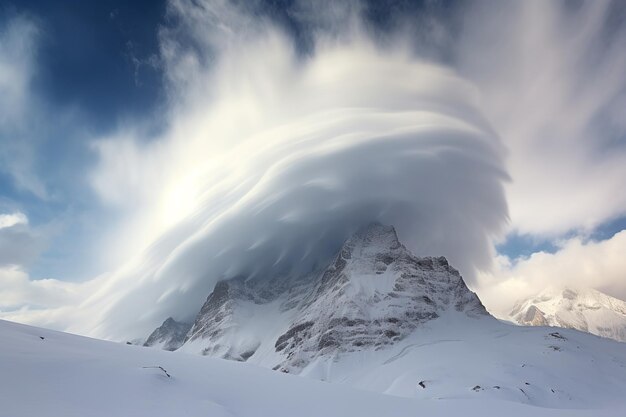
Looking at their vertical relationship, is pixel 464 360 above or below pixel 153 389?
above

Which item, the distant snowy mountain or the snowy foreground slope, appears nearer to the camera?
the snowy foreground slope

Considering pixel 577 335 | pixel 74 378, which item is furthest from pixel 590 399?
pixel 74 378

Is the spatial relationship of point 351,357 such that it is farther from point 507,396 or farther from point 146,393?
point 146,393

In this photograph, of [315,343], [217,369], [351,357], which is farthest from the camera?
[315,343]

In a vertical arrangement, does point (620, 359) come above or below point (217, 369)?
above

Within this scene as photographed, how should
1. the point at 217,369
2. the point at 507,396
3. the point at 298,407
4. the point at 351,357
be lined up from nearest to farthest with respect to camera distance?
the point at 298,407 → the point at 217,369 → the point at 507,396 → the point at 351,357

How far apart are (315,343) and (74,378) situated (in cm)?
19081

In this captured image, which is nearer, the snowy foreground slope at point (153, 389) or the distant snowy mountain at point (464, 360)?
the snowy foreground slope at point (153, 389)

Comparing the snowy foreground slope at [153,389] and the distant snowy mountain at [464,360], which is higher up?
the distant snowy mountain at [464,360]

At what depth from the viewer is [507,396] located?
75.6m

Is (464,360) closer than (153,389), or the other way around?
(153,389)

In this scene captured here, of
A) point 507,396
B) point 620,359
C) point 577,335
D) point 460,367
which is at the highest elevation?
point 577,335

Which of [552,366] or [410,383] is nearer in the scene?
[410,383]

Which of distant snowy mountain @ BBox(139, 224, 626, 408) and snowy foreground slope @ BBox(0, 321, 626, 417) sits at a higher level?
distant snowy mountain @ BBox(139, 224, 626, 408)
